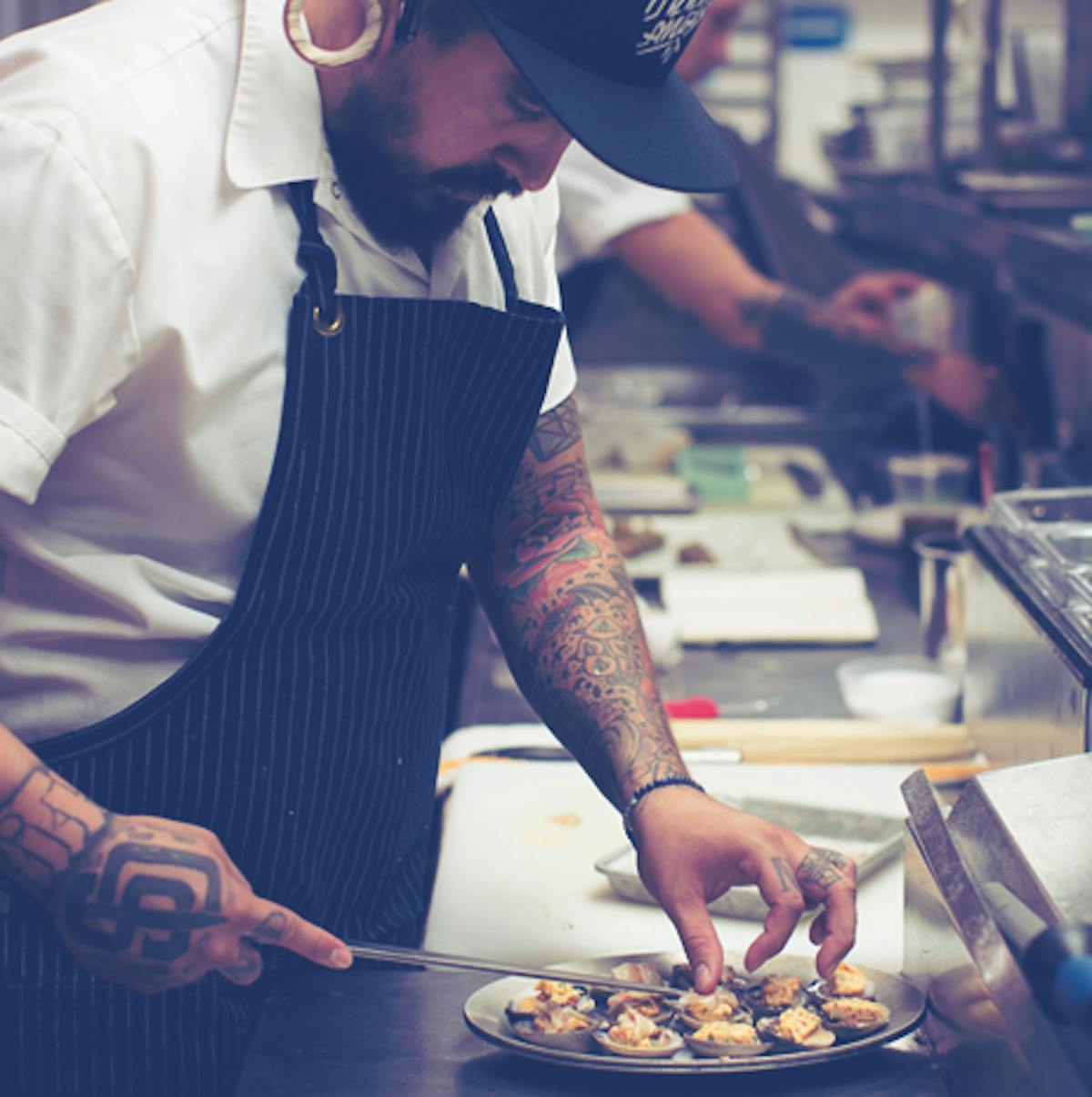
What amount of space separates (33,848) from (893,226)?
3366 millimetres

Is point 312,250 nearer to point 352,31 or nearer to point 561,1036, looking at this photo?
point 352,31

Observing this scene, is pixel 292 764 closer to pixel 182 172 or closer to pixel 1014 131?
pixel 182 172

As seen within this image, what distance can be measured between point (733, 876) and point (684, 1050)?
0.23 metres

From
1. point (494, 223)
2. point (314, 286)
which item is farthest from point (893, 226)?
point (314, 286)

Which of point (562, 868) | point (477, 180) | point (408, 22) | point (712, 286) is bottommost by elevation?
point (562, 868)

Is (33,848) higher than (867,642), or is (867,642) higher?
(33,848)

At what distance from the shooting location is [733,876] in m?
1.42

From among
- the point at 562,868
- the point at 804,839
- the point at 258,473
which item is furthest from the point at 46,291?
the point at 804,839

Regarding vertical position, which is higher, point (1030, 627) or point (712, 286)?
point (712, 286)

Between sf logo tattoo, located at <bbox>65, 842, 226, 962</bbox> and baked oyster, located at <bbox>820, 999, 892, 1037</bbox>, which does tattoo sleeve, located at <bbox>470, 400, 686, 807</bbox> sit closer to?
baked oyster, located at <bbox>820, 999, 892, 1037</bbox>

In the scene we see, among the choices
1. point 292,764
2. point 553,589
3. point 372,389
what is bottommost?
point 292,764

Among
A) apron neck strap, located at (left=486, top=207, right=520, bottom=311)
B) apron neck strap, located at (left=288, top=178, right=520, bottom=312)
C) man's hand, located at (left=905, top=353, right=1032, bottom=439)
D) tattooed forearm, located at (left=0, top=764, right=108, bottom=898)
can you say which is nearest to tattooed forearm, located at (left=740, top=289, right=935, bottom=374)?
man's hand, located at (left=905, top=353, right=1032, bottom=439)

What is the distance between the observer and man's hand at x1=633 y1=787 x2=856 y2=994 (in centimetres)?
133

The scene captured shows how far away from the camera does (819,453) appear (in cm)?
416
